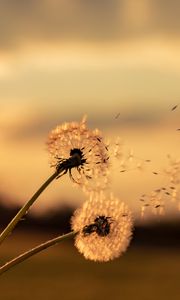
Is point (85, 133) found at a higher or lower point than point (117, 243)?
higher

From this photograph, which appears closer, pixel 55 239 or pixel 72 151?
pixel 55 239

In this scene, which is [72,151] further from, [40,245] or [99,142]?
[40,245]

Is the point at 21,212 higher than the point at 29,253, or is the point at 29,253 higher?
the point at 21,212

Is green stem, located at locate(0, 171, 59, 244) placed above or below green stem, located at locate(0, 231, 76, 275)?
above

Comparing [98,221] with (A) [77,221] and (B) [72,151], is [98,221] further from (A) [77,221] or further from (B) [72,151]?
(B) [72,151]

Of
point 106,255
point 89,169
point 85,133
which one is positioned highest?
point 85,133

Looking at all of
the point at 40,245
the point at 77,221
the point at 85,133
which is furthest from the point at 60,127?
the point at 40,245

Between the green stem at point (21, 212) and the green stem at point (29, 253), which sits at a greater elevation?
the green stem at point (21, 212)
